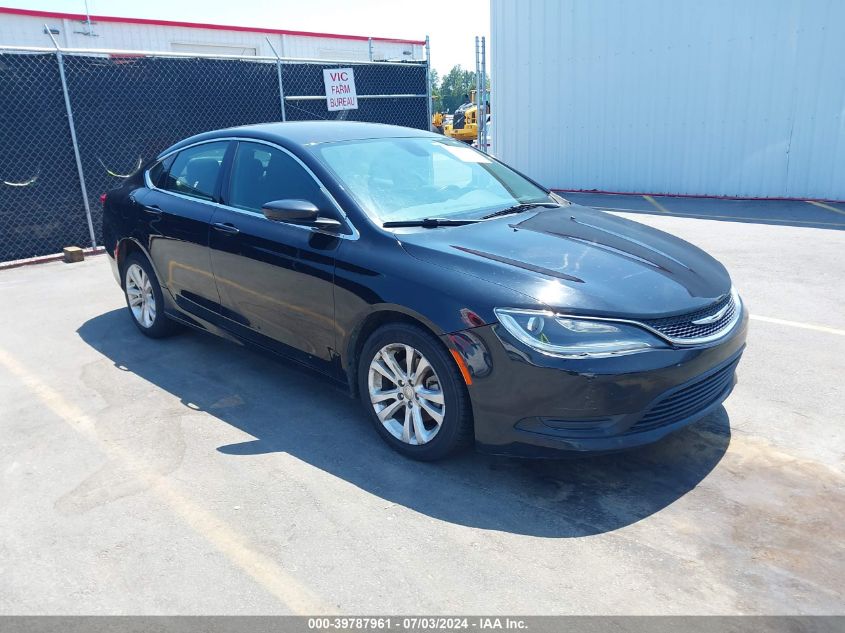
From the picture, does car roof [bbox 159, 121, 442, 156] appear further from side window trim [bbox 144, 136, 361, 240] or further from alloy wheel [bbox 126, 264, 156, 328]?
alloy wheel [bbox 126, 264, 156, 328]

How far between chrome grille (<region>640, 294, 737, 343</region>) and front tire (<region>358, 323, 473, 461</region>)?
95 centimetres

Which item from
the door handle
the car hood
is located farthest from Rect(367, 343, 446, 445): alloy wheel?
the door handle

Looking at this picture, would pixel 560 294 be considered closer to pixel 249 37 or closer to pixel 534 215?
pixel 534 215

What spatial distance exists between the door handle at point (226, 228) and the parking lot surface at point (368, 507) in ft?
3.42

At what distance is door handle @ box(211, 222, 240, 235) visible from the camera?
4.46 metres

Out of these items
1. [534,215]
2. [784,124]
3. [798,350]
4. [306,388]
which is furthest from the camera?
[784,124]

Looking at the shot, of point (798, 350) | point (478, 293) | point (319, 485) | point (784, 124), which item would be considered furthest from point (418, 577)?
point (784, 124)

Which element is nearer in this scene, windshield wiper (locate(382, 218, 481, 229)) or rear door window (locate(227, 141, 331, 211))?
windshield wiper (locate(382, 218, 481, 229))

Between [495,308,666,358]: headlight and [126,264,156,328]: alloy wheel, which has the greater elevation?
[495,308,666,358]: headlight

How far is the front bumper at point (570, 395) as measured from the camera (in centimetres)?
306

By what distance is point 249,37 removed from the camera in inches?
917

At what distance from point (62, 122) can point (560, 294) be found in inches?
315


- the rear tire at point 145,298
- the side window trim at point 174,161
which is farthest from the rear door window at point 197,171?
the rear tire at point 145,298

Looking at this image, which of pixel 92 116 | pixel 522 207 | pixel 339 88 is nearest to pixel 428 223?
pixel 522 207
